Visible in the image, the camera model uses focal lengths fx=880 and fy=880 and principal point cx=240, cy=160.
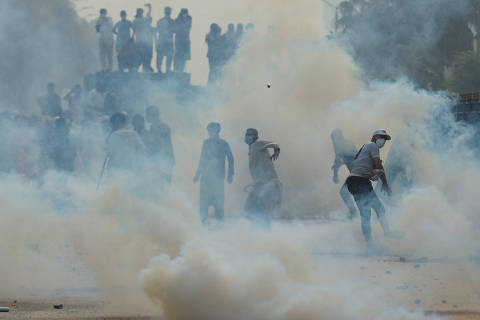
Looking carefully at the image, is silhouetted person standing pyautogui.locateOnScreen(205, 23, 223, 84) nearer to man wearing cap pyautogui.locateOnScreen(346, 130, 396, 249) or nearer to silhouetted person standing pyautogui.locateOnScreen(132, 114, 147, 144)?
silhouetted person standing pyautogui.locateOnScreen(132, 114, 147, 144)

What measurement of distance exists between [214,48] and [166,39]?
3.85ft

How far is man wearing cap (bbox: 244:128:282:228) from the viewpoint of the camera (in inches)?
407

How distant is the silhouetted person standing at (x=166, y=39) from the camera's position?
20.7m

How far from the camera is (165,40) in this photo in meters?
21.1

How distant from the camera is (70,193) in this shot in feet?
29.9

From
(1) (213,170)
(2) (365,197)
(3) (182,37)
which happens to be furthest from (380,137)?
(3) (182,37)

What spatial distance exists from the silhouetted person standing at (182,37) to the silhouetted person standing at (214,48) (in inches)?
19.4

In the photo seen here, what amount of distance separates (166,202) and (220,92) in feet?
43.7

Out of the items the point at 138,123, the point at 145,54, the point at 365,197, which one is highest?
the point at 145,54

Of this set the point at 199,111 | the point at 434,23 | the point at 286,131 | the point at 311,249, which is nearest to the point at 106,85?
the point at 199,111

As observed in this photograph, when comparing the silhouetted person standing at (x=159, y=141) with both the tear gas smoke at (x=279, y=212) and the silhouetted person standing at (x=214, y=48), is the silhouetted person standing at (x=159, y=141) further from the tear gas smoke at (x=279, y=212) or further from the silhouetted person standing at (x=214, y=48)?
the silhouetted person standing at (x=214, y=48)

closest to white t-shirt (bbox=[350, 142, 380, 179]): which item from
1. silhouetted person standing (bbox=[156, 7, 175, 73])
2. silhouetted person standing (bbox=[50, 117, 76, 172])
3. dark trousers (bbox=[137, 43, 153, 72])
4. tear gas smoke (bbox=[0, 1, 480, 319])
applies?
tear gas smoke (bbox=[0, 1, 480, 319])

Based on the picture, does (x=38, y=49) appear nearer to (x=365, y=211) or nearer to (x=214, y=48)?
(x=214, y=48)

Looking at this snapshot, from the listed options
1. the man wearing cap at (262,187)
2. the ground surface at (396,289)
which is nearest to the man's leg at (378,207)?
the ground surface at (396,289)
